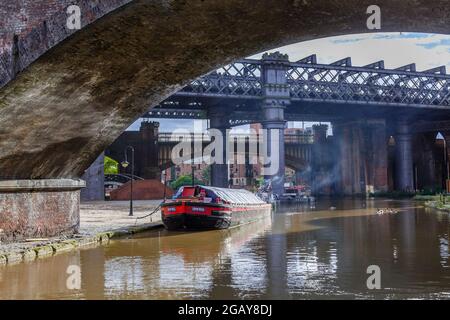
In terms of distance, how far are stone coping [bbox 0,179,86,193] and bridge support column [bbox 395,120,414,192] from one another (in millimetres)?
55562

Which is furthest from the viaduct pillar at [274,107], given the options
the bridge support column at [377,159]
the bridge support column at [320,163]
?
the bridge support column at [320,163]

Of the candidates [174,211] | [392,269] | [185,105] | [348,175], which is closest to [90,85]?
[392,269]

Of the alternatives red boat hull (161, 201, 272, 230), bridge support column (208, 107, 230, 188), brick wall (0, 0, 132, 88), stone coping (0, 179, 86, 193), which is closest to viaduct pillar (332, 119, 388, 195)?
bridge support column (208, 107, 230, 188)

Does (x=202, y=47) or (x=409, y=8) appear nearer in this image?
(x=409, y=8)

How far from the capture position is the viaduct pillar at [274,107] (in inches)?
2101

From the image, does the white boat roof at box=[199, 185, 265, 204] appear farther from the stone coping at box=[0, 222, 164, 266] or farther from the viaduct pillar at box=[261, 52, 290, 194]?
the viaduct pillar at box=[261, 52, 290, 194]

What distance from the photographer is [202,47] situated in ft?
40.1

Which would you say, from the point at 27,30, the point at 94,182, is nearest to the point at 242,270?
the point at 27,30

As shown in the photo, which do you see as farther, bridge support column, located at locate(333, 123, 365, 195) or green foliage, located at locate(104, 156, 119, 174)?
green foliage, located at locate(104, 156, 119, 174)

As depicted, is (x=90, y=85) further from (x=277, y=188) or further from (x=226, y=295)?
(x=277, y=188)

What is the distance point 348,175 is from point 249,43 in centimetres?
6303

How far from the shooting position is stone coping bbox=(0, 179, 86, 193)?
46.4ft

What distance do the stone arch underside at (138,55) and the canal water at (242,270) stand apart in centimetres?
321

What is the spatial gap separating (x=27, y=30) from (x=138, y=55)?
2448 mm
